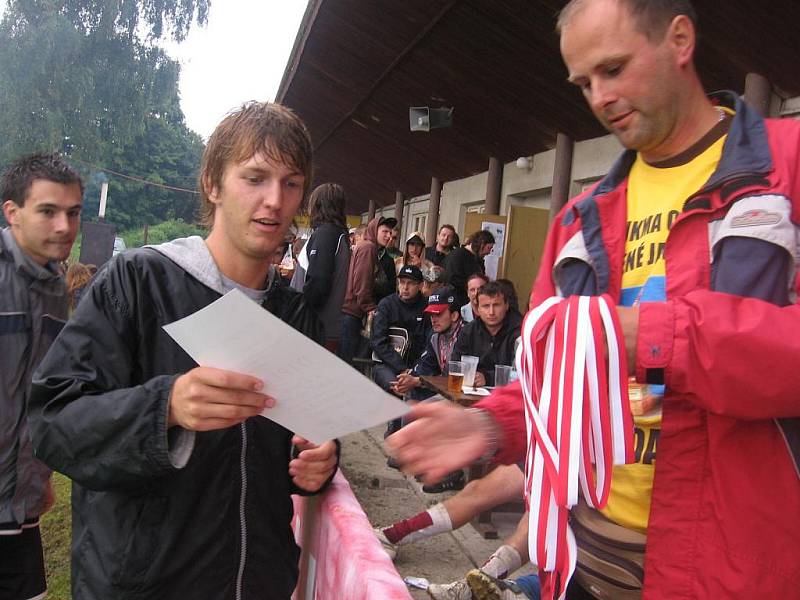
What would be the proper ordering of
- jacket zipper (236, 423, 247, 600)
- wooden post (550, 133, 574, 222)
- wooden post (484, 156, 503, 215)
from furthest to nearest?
1. wooden post (484, 156, 503, 215)
2. wooden post (550, 133, 574, 222)
3. jacket zipper (236, 423, 247, 600)

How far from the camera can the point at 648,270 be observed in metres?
1.37

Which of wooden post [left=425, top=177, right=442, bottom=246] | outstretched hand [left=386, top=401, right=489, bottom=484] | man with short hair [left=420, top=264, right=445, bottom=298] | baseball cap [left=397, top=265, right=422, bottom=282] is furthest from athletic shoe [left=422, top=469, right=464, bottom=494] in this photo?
wooden post [left=425, top=177, right=442, bottom=246]

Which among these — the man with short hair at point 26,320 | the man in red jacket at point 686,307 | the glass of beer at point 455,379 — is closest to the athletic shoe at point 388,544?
the glass of beer at point 455,379

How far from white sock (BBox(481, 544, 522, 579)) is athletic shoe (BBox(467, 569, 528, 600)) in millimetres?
237

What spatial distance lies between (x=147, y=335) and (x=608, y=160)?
749 centimetres

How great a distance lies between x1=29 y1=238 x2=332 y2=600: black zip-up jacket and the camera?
53.1 inches

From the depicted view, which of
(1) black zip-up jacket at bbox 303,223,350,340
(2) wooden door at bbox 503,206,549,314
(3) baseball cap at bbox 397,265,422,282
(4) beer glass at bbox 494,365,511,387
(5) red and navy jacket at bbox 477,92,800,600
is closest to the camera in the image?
(5) red and navy jacket at bbox 477,92,800,600

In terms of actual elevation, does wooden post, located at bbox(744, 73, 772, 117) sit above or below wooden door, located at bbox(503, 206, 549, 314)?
above

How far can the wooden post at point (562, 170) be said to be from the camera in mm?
8969

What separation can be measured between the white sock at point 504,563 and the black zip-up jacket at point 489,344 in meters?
1.96

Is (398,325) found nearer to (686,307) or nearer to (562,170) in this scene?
(562,170)

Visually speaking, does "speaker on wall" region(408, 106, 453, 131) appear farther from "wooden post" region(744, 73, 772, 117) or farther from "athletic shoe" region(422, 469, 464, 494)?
"athletic shoe" region(422, 469, 464, 494)

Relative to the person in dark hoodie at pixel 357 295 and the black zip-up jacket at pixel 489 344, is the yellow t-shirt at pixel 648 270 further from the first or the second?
the person in dark hoodie at pixel 357 295

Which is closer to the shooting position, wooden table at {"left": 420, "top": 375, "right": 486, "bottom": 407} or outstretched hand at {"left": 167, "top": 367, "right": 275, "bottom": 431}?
outstretched hand at {"left": 167, "top": 367, "right": 275, "bottom": 431}
